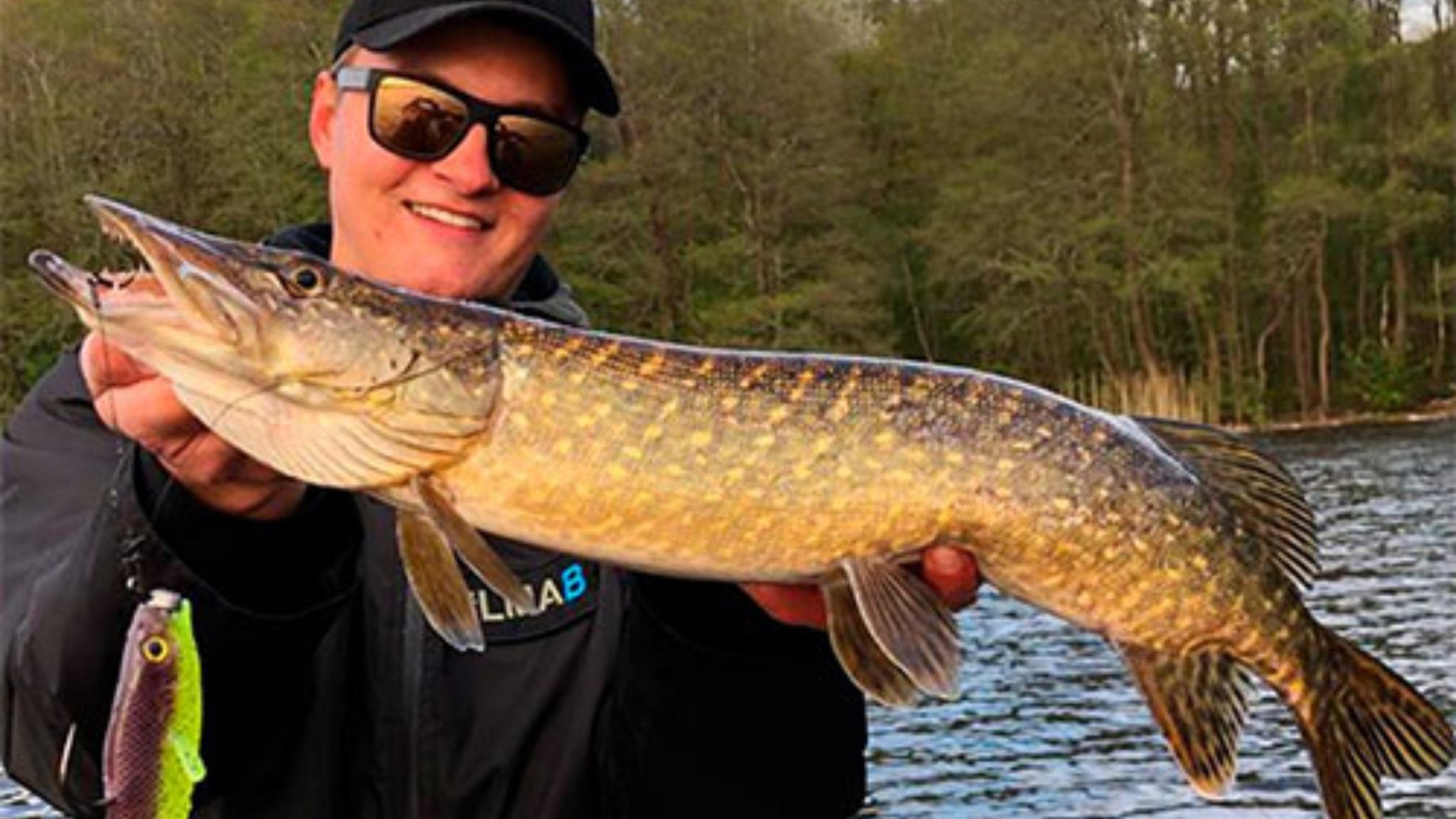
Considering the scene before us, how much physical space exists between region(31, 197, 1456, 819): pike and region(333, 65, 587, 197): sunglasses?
0.56 m

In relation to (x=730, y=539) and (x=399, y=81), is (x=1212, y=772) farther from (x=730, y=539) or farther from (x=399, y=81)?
(x=399, y=81)

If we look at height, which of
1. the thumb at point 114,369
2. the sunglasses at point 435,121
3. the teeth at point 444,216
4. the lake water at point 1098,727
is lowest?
the lake water at point 1098,727

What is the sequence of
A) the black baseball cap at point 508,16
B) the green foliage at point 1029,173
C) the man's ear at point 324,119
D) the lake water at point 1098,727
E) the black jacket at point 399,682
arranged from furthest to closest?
the green foliage at point 1029,173 → the lake water at point 1098,727 → the man's ear at point 324,119 → the black baseball cap at point 508,16 → the black jacket at point 399,682

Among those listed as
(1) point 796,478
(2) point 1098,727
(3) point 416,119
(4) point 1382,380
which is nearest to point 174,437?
(1) point 796,478

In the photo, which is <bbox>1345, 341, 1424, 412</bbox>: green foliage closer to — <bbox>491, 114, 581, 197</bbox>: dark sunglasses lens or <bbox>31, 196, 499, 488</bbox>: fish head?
<bbox>491, 114, 581, 197</bbox>: dark sunglasses lens

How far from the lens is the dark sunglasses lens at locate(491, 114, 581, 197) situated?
8.87 feet

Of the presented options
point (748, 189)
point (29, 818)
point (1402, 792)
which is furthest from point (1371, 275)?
point (29, 818)

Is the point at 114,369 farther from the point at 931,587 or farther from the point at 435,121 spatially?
the point at 931,587

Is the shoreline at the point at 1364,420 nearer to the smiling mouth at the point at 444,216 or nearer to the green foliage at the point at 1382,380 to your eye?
the green foliage at the point at 1382,380

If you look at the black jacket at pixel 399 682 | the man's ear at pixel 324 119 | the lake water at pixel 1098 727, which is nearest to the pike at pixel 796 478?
the black jacket at pixel 399 682

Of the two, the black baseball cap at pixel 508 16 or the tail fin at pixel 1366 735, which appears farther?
the black baseball cap at pixel 508 16

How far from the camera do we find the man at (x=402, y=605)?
76.0 inches

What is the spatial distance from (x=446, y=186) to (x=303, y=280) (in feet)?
2.16

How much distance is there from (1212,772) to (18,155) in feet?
75.2
